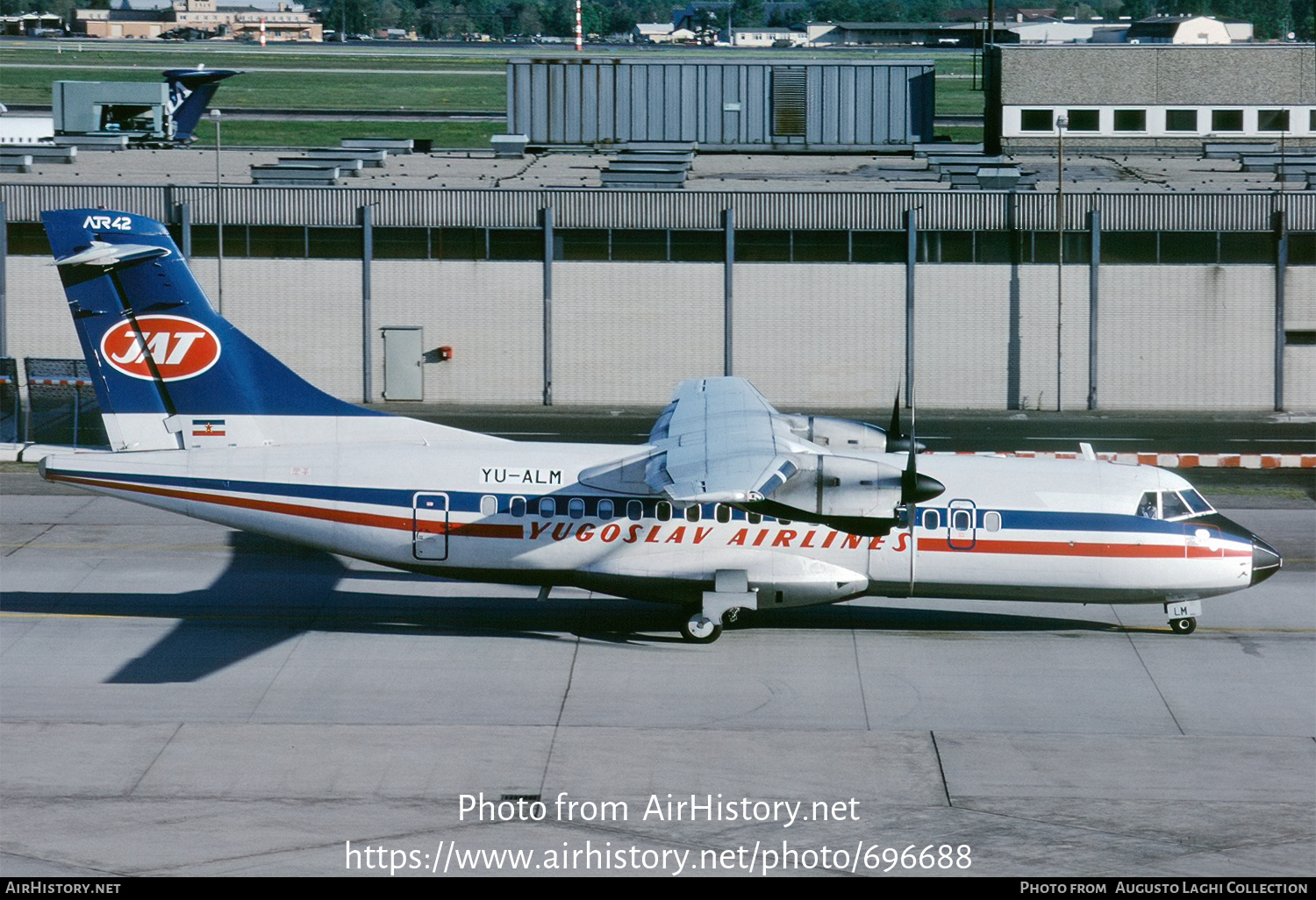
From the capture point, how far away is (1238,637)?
2625 centimetres

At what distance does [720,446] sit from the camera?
74.2ft

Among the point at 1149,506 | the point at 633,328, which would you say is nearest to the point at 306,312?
the point at 633,328

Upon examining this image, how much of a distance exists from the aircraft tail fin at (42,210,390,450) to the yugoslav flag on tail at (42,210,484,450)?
0.05ft

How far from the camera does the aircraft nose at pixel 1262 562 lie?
2564 centimetres

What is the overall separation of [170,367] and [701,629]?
10056 millimetres

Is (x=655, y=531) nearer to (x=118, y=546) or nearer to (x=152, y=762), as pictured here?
(x=152, y=762)

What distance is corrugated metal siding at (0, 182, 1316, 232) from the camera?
5094 cm

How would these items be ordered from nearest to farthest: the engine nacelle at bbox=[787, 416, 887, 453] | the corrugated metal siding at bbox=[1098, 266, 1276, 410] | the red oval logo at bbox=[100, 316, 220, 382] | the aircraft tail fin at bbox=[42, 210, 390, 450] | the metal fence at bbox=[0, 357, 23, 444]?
the aircraft tail fin at bbox=[42, 210, 390, 450] < the red oval logo at bbox=[100, 316, 220, 382] < the engine nacelle at bbox=[787, 416, 887, 453] < the metal fence at bbox=[0, 357, 23, 444] < the corrugated metal siding at bbox=[1098, 266, 1276, 410]

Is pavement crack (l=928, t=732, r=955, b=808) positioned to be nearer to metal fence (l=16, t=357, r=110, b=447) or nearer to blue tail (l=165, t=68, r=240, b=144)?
metal fence (l=16, t=357, r=110, b=447)

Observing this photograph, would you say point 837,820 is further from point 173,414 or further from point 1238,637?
point 173,414

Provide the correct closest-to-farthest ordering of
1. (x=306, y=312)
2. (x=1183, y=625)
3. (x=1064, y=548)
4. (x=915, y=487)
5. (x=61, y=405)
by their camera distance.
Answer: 1. (x=915, y=487)
2. (x=1064, y=548)
3. (x=1183, y=625)
4. (x=61, y=405)
5. (x=306, y=312)

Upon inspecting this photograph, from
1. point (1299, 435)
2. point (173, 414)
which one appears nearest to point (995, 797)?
point (173, 414)

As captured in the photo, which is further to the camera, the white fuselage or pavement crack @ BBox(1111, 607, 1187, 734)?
the white fuselage

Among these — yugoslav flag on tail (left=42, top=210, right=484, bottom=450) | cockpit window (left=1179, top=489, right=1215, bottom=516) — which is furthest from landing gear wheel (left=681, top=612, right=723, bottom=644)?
cockpit window (left=1179, top=489, right=1215, bottom=516)
